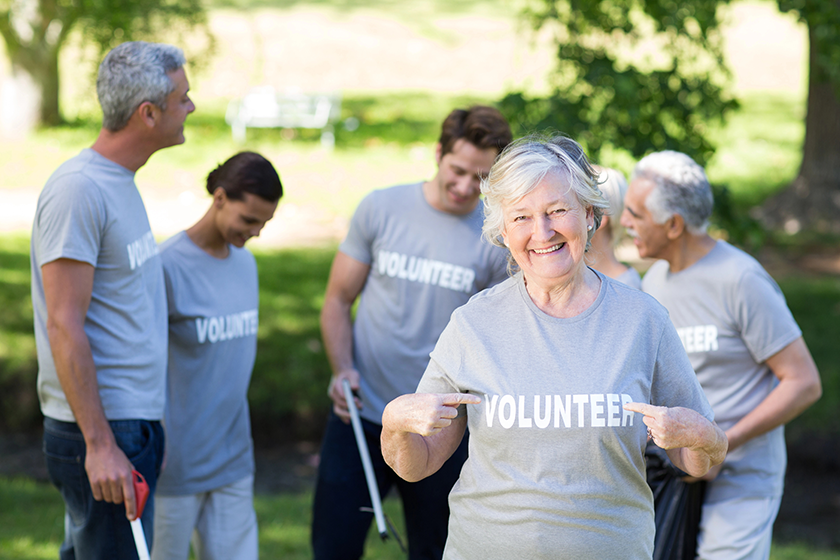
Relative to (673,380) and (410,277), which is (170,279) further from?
(673,380)

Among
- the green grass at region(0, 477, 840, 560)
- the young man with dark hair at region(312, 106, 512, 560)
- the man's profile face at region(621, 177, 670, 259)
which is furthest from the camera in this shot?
the green grass at region(0, 477, 840, 560)

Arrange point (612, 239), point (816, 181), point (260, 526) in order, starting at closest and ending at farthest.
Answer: point (612, 239), point (260, 526), point (816, 181)

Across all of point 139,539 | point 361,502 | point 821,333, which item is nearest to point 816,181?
point 821,333

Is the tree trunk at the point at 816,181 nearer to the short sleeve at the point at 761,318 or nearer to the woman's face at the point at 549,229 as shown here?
the short sleeve at the point at 761,318

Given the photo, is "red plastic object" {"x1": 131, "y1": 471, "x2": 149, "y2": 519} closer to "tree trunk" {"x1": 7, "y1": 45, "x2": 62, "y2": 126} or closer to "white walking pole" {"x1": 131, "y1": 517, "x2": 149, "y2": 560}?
"white walking pole" {"x1": 131, "y1": 517, "x2": 149, "y2": 560}

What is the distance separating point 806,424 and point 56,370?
5.46 metres

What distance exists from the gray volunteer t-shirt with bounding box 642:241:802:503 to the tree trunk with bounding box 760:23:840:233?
8.29m

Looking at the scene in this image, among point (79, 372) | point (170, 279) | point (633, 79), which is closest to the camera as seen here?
point (79, 372)

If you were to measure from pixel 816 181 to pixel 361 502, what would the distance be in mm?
9254

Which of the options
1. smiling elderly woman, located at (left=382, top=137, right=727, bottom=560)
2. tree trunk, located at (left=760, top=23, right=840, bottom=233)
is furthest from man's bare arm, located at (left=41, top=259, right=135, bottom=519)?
tree trunk, located at (left=760, top=23, right=840, bottom=233)

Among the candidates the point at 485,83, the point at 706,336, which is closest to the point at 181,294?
the point at 706,336

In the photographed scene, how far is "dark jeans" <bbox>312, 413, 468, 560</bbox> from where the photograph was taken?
3.29 m

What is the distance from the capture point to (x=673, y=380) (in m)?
2.11

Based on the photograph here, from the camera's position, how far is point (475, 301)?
2.23 meters
